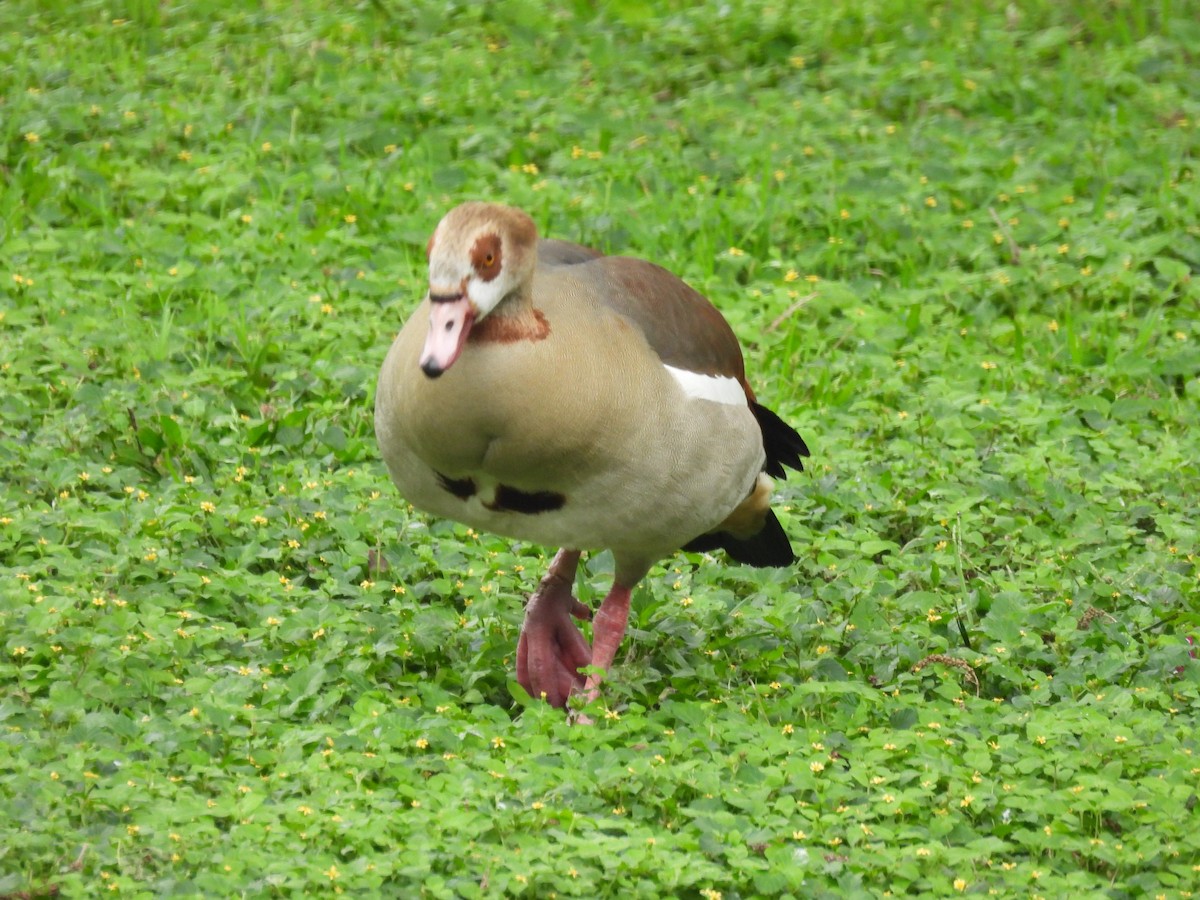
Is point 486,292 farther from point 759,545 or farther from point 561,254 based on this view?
point 759,545

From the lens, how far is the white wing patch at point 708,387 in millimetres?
4715

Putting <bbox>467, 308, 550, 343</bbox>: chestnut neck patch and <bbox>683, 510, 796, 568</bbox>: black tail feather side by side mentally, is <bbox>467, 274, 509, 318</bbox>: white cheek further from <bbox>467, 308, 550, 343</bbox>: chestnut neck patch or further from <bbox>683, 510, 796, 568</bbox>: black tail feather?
<bbox>683, 510, 796, 568</bbox>: black tail feather

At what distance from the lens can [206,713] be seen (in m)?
4.46

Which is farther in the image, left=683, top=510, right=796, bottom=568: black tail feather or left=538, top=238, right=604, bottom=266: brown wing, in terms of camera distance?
left=683, top=510, right=796, bottom=568: black tail feather

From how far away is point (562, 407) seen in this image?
430 cm

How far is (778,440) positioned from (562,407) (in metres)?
1.21

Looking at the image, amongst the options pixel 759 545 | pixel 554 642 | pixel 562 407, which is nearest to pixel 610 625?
pixel 554 642

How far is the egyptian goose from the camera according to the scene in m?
4.24

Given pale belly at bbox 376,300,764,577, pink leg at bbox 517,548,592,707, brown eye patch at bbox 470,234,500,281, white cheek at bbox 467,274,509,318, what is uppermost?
brown eye patch at bbox 470,234,500,281

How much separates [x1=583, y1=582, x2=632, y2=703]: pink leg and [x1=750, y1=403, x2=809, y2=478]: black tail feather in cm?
62

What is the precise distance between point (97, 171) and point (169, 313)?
4.70ft

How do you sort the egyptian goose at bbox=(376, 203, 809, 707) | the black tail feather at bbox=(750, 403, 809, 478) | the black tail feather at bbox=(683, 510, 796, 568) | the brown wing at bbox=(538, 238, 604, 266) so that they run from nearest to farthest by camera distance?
1. the egyptian goose at bbox=(376, 203, 809, 707)
2. the brown wing at bbox=(538, 238, 604, 266)
3. the black tail feather at bbox=(750, 403, 809, 478)
4. the black tail feather at bbox=(683, 510, 796, 568)

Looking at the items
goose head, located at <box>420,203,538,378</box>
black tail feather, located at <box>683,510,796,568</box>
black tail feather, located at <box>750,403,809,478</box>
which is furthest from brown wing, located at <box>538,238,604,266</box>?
black tail feather, located at <box>683,510,796,568</box>

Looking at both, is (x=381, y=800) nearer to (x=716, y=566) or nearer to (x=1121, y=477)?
(x=716, y=566)
